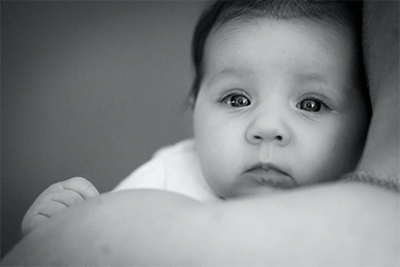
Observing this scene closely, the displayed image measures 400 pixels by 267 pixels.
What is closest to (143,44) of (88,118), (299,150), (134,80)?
(134,80)

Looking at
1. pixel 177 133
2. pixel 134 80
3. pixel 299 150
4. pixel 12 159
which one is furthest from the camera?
pixel 177 133

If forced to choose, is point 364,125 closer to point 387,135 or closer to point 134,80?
point 387,135

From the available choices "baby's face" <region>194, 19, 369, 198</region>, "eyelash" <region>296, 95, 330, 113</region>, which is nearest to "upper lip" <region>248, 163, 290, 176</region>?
"baby's face" <region>194, 19, 369, 198</region>

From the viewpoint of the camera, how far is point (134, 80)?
1322 mm

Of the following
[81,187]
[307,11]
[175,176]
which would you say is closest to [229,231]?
[81,187]

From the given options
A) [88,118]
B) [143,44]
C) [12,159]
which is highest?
[143,44]

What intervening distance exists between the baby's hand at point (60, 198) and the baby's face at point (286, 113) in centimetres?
30

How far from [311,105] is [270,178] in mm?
164

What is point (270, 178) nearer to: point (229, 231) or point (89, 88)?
point (229, 231)

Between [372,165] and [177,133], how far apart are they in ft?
3.20

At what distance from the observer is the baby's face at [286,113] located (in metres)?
0.76

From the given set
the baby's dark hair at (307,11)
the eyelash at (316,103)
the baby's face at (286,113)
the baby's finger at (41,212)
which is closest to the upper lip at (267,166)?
the baby's face at (286,113)

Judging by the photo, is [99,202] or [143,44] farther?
[143,44]

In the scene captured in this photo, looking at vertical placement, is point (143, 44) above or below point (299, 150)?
above
